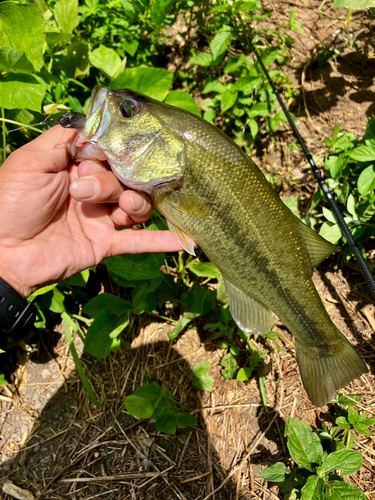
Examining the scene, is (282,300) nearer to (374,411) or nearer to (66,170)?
(374,411)

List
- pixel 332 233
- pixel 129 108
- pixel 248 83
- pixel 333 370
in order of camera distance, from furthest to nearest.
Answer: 1. pixel 248 83
2. pixel 332 233
3. pixel 333 370
4. pixel 129 108

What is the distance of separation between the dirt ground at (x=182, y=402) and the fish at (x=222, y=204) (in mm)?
775

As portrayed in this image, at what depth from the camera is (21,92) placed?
2176mm

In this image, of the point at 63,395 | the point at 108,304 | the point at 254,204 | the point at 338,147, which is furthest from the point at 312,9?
the point at 63,395

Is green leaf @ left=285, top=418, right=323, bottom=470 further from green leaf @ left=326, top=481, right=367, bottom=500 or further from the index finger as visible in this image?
the index finger

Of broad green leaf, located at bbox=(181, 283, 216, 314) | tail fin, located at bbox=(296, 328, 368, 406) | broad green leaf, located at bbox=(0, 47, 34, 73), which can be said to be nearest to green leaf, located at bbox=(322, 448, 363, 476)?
tail fin, located at bbox=(296, 328, 368, 406)

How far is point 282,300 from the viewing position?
209 cm

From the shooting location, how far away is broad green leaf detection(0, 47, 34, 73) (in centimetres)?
204

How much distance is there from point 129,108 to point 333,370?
184 centimetres

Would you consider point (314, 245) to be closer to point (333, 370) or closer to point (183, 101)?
point (333, 370)

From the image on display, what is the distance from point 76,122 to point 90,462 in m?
2.40

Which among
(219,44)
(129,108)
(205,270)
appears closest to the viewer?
(129,108)

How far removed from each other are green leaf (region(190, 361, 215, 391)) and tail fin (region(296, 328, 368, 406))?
2.90 feet

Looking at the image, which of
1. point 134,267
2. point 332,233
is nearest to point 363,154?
point 332,233
